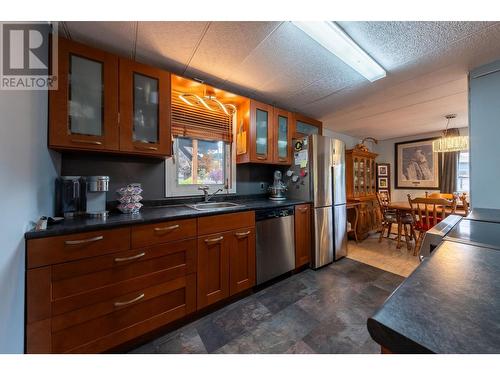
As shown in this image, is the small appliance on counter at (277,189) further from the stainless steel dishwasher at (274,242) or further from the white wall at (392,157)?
the white wall at (392,157)

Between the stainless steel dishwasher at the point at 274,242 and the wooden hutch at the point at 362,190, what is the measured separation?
2.03 metres

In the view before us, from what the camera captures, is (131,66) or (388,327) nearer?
(388,327)

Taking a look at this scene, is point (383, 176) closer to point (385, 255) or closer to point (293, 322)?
point (385, 255)

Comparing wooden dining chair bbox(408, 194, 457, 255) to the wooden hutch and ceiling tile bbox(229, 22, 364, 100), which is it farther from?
ceiling tile bbox(229, 22, 364, 100)

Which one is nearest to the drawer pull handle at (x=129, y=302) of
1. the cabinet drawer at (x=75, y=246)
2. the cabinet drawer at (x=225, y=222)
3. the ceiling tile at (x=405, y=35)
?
the cabinet drawer at (x=75, y=246)

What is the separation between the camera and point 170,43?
145 cm

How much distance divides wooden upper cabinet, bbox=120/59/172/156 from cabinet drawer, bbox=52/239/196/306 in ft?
2.67

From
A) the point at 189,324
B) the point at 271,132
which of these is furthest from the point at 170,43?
the point at 189,324

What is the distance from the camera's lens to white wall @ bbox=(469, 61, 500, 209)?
177 centimetres

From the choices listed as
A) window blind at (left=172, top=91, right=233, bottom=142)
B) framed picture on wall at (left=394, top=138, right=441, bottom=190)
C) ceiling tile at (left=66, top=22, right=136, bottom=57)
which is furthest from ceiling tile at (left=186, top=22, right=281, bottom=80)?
framed picture on wall at (left=394, top=138, right=441, bottom=190)

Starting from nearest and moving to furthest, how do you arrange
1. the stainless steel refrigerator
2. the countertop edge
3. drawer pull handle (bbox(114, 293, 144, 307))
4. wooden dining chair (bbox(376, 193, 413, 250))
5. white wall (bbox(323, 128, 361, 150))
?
the countertop edge, drawer pull handle (bbox(114, 293, 144, 307)), the stainless steel refrigerator, wooden dining chair (bbox(376, 193, 413, 250)), white wall (bbox(323, 128, 361, 150))

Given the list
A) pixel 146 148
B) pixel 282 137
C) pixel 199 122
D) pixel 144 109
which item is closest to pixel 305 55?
pixel 282 137
